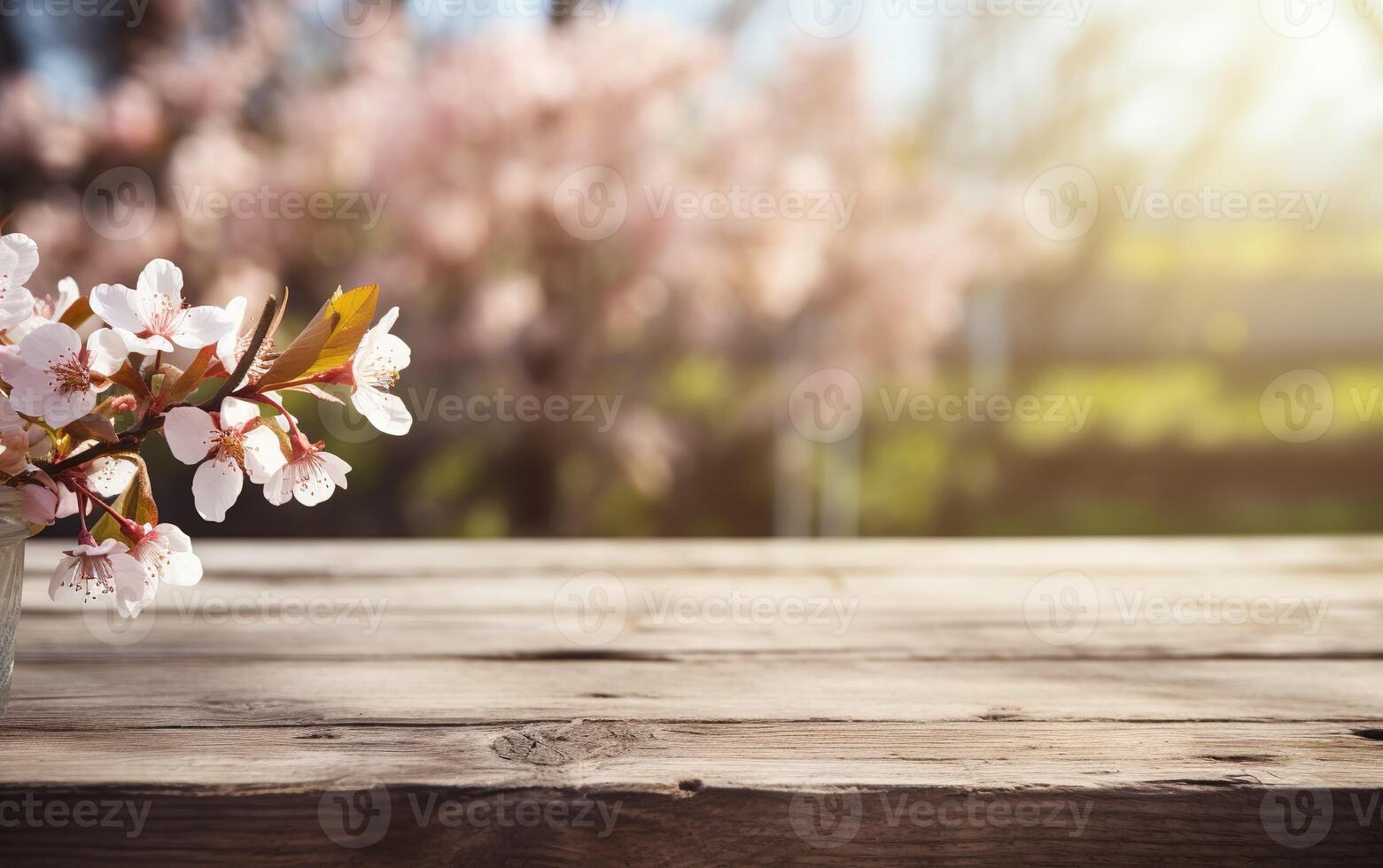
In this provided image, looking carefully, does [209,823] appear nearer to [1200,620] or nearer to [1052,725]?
[1052,725]

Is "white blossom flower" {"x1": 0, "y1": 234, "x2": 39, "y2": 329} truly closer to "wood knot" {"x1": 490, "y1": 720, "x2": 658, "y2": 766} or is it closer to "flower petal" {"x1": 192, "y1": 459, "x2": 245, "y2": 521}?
"flower petal" {"x1": 192, "y1": 459, "x2": 245, "y2": 521}

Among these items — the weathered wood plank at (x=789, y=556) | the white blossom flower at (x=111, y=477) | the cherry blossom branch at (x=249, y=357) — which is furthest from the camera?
the weathered wood plank at (x=789, y=556)

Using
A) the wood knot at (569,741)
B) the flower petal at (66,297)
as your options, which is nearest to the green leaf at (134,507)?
the flower petal at (66,297)

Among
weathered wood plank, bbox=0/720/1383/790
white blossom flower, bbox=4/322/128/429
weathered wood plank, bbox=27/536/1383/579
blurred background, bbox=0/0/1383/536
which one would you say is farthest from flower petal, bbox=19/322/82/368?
blurred background, bbox=0/0/1383/536

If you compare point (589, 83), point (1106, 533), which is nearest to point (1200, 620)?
point (589, 83)

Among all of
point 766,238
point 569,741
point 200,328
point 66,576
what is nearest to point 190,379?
point 200,328

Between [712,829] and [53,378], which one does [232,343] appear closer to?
[53,378]

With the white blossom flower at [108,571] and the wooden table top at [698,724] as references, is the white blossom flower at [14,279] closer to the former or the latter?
the white blossom flower at [108,571]
